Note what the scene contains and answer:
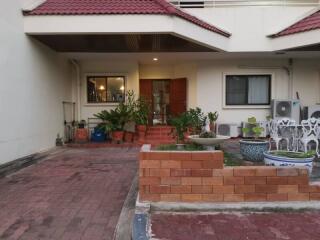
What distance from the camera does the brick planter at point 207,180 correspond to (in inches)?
159

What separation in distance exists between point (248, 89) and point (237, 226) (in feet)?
28.2

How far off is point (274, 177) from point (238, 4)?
791 cm

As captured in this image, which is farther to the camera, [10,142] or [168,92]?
[168,92]

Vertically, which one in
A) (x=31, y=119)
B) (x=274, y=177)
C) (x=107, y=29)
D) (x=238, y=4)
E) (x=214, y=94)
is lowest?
(x=274, y=177)

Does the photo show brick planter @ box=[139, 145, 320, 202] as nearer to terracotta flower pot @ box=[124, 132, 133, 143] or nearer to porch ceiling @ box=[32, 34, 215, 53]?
porch ceiling @ box=[32, 34, 215, 53]

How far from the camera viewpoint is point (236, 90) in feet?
37.9

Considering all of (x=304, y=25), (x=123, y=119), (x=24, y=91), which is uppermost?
(x=304, y=25)

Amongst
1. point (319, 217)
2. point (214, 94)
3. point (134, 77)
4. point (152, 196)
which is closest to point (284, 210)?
point (319, 217)

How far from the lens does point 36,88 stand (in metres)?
8.38

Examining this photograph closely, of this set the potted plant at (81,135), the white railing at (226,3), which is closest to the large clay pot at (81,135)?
the potted plant at (81,135)

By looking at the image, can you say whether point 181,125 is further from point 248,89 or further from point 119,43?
point 248,89

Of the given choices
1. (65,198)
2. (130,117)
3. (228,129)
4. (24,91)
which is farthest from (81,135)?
(65,198)

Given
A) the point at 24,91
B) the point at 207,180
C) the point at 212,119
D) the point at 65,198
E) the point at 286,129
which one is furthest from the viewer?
the point at 212,119

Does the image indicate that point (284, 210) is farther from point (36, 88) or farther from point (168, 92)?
point (168, 92)
